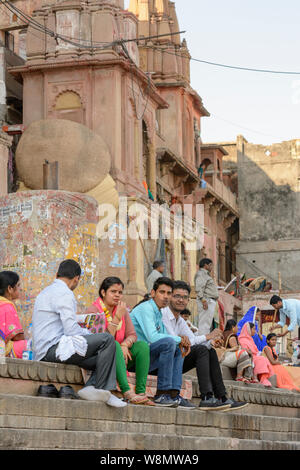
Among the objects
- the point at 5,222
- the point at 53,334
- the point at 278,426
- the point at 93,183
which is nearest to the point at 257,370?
the point at 278,426

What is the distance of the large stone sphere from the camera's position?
2033 centimetres

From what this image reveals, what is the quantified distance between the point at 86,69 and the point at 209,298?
867cm

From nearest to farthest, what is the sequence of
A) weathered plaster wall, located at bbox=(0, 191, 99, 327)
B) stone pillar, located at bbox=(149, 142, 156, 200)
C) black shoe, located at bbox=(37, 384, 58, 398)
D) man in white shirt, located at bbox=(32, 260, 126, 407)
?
black shoe, located at bbox=(37, 384, 58, 398) < man in white shirt, located at bbox=(32, 260, 126, 407) < weathered plaster wall, located at bbox=(0, 191, 99, 327) < stone pillar, located at bbox=(149, 142, 156, 200)

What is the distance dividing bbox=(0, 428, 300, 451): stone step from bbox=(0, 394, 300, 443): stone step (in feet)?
0.38

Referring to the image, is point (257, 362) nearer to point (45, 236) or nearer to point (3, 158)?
point (45, 236)

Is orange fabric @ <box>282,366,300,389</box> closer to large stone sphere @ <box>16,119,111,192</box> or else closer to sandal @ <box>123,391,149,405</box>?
sandal @ <box>123,391,149,405</box>

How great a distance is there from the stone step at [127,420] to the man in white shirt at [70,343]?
0.20 metres

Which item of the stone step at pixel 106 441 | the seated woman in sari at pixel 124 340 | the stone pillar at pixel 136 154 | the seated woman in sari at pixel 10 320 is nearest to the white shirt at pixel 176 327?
the seated woman in sari at pixel 124 340

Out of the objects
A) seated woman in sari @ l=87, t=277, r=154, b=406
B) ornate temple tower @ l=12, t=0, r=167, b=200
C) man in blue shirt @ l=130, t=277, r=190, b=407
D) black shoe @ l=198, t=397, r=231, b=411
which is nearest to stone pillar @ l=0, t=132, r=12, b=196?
ornate temple tower @ l=12, t=0, r=167, b=200

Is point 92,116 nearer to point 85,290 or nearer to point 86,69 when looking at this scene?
point 86,69

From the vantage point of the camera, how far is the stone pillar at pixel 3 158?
20.0m

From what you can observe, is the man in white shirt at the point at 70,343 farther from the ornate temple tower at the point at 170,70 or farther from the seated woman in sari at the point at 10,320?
the ornate temple tower at the point at 170,70

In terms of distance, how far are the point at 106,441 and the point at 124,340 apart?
169 centimetres

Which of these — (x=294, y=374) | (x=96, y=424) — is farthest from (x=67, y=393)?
(x=294, y=374)
